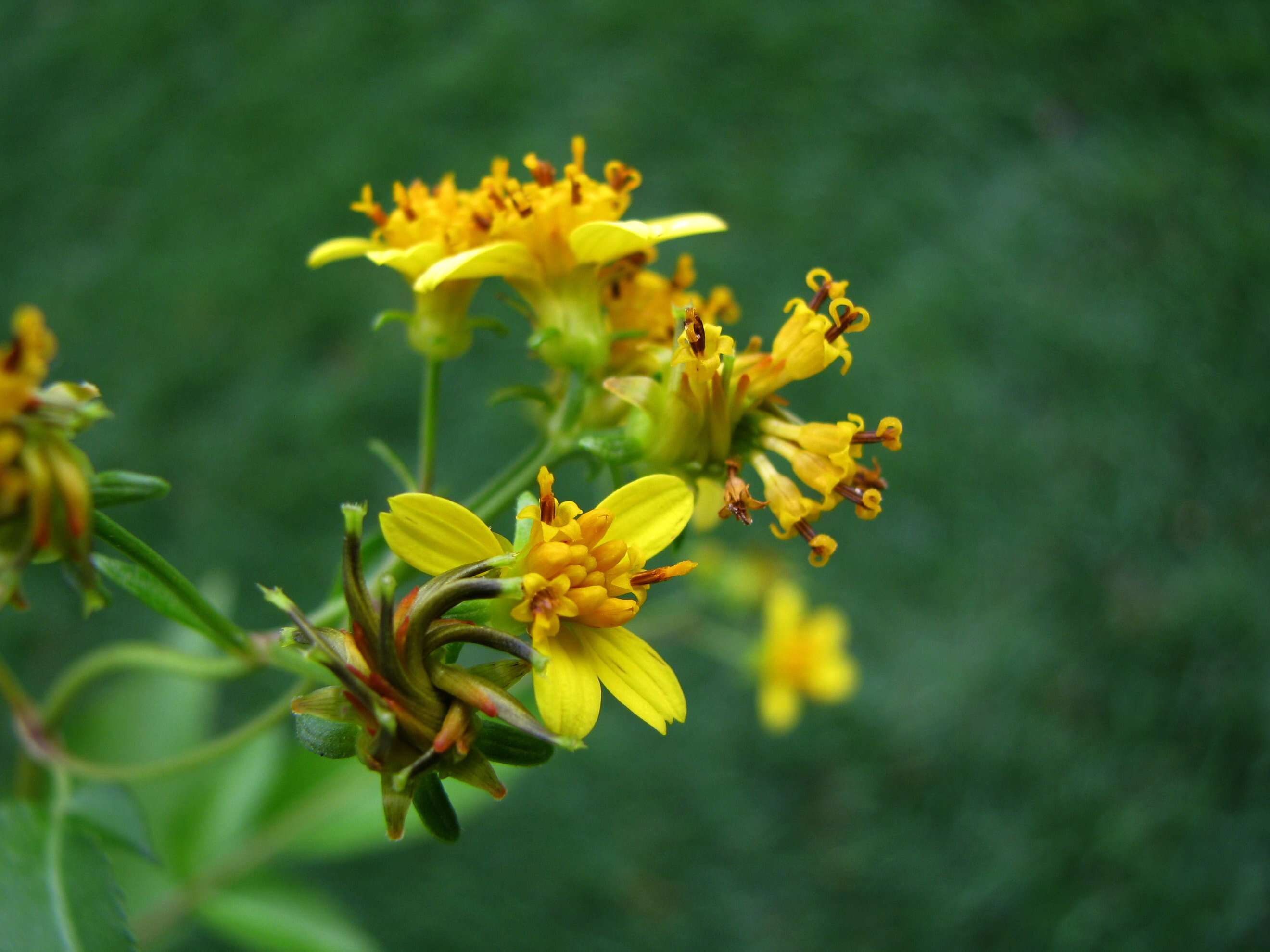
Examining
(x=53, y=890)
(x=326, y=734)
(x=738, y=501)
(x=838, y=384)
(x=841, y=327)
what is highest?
(x=838, y=384)

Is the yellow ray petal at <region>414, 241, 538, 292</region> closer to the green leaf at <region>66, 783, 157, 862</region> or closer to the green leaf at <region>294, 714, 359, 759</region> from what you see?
the green leaf at <region>294, 714, 359, 759</region>

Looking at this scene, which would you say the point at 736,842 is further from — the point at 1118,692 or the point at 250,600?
the point at 250,600

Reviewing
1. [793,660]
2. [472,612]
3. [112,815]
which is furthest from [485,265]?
[793,660]

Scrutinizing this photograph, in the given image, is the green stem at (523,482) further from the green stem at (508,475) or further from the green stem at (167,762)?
the green stem at (167,762)

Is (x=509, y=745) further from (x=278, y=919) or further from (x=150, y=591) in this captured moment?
(x=278, y=919)

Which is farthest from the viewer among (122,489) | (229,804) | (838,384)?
(838,384)

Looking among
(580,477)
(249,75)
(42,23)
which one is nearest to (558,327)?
(580,477)
